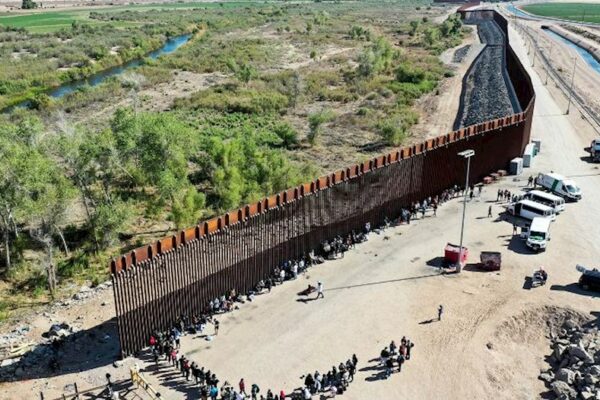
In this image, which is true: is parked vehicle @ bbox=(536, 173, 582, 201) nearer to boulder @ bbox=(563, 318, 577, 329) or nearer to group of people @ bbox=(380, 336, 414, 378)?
boulder @ bbox=(563, 318, 577, 329)

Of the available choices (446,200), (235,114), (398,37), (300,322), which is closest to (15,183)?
(300,322)

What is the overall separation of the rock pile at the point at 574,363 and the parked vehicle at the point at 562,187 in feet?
52.6

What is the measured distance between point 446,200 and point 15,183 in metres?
28.6

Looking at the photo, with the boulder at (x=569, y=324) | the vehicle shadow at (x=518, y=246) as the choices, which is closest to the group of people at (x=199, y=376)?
the boulder at (x=569, y=324)

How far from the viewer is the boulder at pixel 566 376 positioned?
25.3 meters

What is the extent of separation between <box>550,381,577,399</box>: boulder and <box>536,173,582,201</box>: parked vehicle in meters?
21.4

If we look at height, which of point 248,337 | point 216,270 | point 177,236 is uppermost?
point 177,236

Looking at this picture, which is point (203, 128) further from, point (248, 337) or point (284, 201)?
point (248, 337)

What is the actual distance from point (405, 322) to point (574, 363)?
7751 mm

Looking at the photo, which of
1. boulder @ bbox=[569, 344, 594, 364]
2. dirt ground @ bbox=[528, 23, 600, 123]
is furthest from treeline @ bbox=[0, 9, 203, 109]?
boulder @ bbox=[569, 344, 594, 364]

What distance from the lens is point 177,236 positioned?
92.8ft

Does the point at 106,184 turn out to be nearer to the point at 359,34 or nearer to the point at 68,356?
the point at 68,356

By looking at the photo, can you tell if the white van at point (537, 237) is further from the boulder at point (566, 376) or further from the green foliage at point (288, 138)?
the green foliage at point (288, 138)

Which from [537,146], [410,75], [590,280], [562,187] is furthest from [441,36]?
[590,280]
